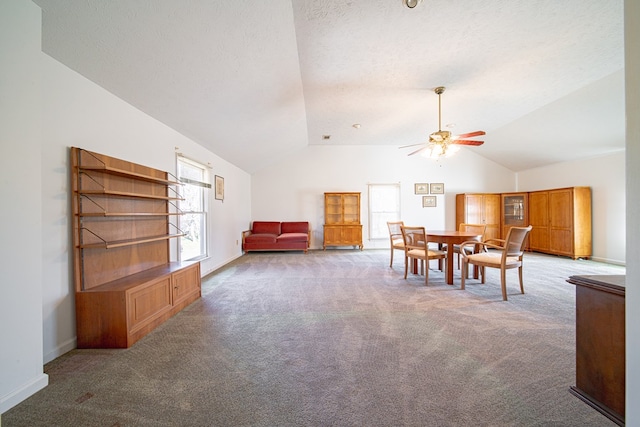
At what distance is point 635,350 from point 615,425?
60 centimetres

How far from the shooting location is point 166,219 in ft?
9.86

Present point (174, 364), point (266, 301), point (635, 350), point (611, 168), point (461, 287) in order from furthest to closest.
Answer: point (611, 168) < point (461, 287) < point (266, 301) < point (174, 364) < point (635, 350)

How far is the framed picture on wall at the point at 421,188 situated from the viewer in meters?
7.16

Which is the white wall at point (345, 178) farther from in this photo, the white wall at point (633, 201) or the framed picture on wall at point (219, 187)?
the white wall at point (633, 201)

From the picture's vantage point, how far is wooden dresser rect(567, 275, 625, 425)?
1.20 metres

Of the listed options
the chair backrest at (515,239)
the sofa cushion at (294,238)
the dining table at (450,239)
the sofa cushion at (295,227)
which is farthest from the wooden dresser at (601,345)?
the sofa cushion at (295,227)

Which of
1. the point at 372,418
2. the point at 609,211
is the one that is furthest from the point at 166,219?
the point at 609,211

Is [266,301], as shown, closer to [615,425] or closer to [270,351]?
[270,351]

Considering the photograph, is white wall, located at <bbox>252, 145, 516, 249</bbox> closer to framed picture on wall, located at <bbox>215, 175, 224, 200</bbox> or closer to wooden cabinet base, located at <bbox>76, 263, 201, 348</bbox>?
framed picture on wall, located at <bbox>215, 175, 224, 200</bbox>

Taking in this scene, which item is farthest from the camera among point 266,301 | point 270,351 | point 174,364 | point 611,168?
point 611,168

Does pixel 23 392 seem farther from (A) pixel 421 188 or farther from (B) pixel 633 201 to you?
(A) pixel 421 188

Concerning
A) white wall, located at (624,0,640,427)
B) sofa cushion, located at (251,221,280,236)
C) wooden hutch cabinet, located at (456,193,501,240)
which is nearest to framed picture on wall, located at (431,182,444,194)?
wooden hutch cabinet, located at (456,193,501,240)

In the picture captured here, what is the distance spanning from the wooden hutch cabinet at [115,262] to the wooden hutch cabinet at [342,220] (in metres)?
4.39

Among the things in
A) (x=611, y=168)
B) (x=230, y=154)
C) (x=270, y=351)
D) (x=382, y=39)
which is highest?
(x=382, y=39)
